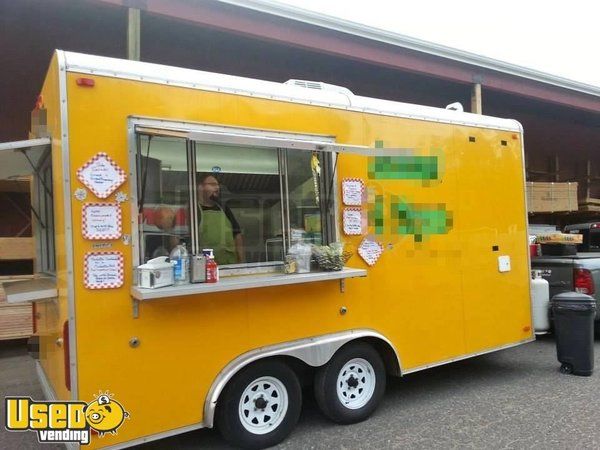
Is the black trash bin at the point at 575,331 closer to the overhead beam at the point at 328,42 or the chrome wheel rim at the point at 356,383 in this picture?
the chrome wheel rim at the point at 356,383

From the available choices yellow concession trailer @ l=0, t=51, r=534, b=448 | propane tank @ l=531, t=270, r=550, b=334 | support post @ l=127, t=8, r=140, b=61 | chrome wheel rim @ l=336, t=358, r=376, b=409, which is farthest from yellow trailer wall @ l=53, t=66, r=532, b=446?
support post @ l=127, t=8, r=140, b=61

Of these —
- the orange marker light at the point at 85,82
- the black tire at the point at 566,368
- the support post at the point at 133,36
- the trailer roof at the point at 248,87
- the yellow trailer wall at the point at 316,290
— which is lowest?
the black tire at the point at 566,368

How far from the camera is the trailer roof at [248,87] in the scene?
3.08 meters

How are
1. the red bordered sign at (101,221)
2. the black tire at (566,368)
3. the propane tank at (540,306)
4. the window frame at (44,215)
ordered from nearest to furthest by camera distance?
1. the red bordered sign at (101,221)
2. the window frame at (44,215)
3. the black tire at (566,368)
4. the propane tank at (540,306)

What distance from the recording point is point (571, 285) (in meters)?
6.23

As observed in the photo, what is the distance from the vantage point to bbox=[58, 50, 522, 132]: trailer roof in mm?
3084

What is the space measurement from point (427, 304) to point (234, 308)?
1927mm

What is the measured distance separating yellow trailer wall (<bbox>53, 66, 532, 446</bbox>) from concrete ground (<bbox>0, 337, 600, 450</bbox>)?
1.47 ft

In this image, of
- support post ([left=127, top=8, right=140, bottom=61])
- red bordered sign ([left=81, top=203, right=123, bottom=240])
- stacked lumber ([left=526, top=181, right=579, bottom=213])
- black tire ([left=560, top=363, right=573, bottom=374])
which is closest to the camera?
red bordered sign ([left=81, top=203, right=123, bottom=240])

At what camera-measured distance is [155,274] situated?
305 cm

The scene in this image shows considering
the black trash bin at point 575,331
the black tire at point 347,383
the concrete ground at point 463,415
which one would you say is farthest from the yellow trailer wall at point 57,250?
the black trash bin at point 575,331

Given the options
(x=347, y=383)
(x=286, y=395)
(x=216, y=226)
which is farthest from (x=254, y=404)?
(x=216, y=226)

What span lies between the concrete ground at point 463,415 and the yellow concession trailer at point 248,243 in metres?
0.27

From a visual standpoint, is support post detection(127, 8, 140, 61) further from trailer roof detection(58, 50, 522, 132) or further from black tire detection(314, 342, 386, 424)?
black tire detection(314, 342, 386, 424)
